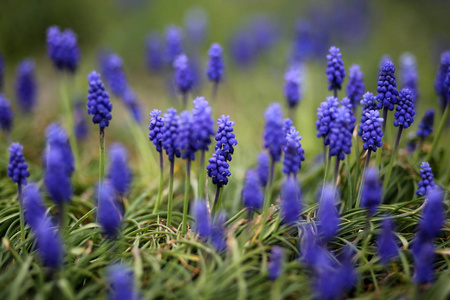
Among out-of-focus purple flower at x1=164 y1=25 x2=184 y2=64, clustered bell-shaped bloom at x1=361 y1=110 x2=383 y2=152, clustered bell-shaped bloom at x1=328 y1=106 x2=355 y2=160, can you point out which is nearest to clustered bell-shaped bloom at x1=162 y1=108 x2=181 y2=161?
clustered bell-shaped bloom at x1=328 y1=106 x2=355 y2=160

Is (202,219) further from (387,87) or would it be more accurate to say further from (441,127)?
(441,127)

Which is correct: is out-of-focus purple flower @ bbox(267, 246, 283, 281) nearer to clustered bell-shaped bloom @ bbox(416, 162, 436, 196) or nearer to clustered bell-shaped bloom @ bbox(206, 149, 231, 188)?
clustered bell-shaped bloom @ bbox(206, 149, 231, 188)

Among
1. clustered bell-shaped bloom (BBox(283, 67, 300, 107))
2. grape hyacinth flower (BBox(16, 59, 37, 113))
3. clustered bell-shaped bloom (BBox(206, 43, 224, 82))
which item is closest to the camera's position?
clustered bell-shaped bloom (BBox(206, 43, 224, 82))

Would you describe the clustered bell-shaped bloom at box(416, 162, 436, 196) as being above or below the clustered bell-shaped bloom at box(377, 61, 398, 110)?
below

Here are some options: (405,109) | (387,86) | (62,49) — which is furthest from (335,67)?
(62,49)

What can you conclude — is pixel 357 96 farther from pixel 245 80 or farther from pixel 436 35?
pixel 436 35

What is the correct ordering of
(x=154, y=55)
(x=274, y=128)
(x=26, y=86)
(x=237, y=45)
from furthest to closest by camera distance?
(x=237, y=45) → (x=154, y=55) → (x=26, y=86) → (x=274, y=128)
